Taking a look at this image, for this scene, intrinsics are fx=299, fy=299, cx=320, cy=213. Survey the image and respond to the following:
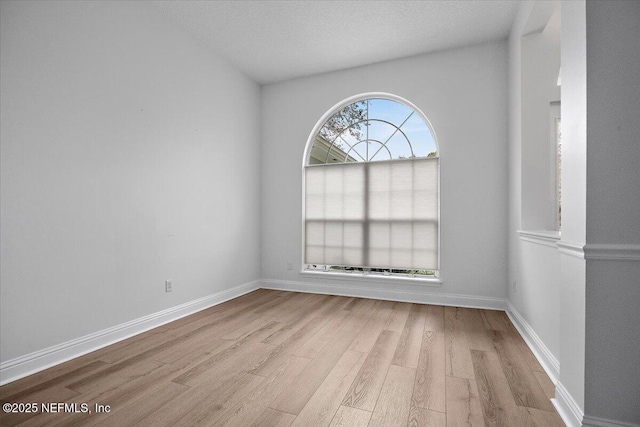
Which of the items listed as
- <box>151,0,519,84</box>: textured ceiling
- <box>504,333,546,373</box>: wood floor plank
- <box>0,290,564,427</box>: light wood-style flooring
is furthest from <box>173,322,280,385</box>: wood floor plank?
<box>151,0,519,84</box>: textured ceiling

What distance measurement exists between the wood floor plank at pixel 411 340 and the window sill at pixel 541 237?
3.94 ft

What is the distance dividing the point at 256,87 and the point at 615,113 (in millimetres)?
4062

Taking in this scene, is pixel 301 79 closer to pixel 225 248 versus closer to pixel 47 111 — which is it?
pixel 225 248

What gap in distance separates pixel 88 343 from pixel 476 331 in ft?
10.5

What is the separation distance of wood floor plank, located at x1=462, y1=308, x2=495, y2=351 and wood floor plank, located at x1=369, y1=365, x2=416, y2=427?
2.48 ft

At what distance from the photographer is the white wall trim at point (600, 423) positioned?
1271 mm

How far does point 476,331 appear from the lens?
269 cm

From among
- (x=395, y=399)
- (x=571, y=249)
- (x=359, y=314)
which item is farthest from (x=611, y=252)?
(x=359, y=314)

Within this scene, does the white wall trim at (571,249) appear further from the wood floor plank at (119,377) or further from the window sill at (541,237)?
the wood floor plank at (119,377)

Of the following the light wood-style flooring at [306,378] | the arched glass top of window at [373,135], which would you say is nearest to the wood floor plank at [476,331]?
the light wood-style flooring at [306,378]

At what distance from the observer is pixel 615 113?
1.30 m

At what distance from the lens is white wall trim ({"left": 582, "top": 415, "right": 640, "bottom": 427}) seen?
1.27m

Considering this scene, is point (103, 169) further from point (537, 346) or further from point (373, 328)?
point (537, 346)

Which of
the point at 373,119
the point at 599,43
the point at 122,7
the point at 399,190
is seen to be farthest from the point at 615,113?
the point at 122,7
